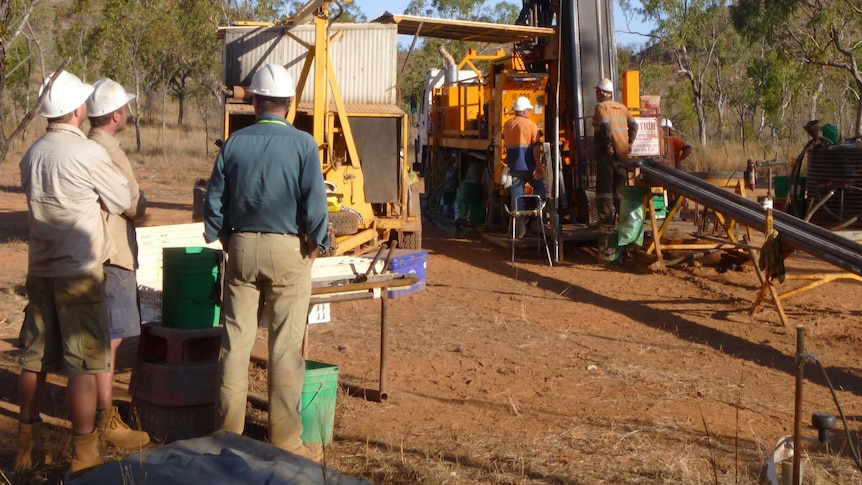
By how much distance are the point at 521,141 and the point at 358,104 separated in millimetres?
2149

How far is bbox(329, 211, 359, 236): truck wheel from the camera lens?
10.8 metres

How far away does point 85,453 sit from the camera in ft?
16.5

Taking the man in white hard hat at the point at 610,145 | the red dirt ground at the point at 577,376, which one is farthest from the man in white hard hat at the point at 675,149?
the red dirt ground at the point at 577,376

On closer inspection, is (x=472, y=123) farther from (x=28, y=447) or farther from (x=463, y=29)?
(x=28, y=447)

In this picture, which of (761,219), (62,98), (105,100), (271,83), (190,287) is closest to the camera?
(62,98)

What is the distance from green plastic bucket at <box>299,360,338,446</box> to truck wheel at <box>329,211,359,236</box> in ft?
16.6

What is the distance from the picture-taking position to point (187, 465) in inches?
166

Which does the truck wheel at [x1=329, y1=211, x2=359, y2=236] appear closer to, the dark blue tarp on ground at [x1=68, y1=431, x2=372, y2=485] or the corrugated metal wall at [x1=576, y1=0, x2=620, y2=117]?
the corrugated metal wall at [x1=576, y1=0, x2=620, y2=117]

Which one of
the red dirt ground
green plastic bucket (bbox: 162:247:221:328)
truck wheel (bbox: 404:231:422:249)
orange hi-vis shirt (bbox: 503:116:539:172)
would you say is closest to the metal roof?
orange hi-vis shirt (bbox: 503:116:539:172)

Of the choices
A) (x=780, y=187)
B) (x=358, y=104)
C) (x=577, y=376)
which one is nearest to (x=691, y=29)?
(x=780, y=187)

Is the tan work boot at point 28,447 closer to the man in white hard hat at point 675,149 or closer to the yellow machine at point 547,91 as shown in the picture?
the yellow machine at point 547,91

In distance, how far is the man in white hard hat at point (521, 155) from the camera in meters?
13.0

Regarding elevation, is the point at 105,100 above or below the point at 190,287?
above

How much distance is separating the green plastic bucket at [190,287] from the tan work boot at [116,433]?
24.7 inches
